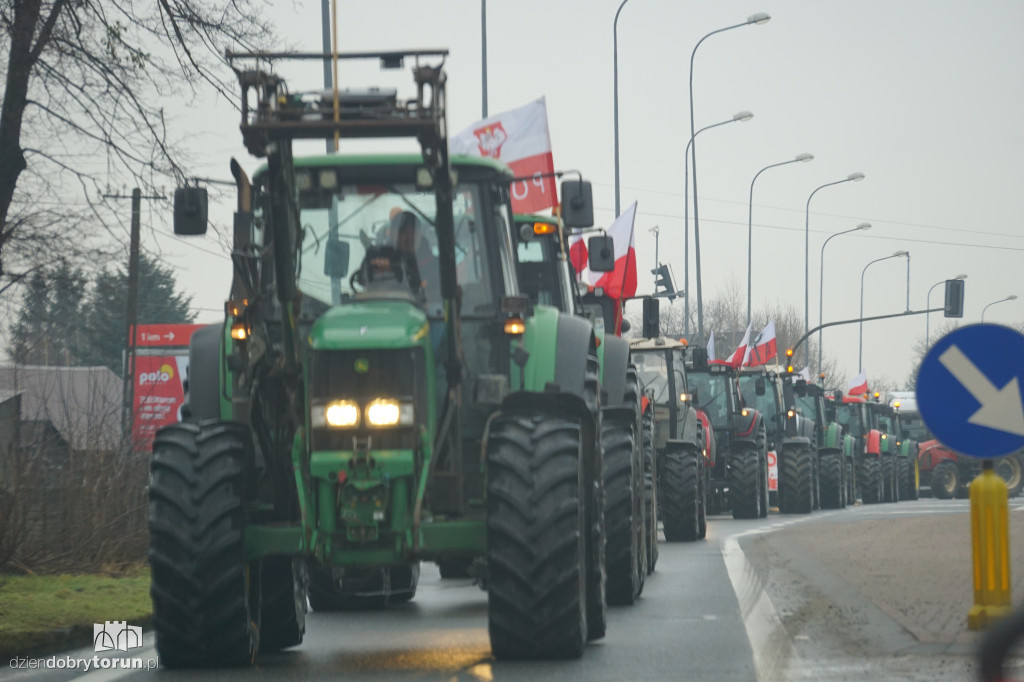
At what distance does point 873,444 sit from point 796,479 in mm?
10518

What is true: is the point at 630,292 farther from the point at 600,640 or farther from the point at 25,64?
the point at 600,640

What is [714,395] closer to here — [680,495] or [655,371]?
[655,371]

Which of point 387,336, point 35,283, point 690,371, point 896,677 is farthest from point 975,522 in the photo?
point 690,371

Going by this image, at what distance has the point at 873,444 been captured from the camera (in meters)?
40.3

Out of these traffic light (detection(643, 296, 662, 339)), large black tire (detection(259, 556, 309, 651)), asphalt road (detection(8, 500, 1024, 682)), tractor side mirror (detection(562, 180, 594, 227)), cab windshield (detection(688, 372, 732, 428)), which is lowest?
asphalt road (detection(8, 500, 1024, 682))

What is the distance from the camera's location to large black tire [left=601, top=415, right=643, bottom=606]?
38.2 feet


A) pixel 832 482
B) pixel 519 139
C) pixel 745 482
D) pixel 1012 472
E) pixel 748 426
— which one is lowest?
pixel 1012 472

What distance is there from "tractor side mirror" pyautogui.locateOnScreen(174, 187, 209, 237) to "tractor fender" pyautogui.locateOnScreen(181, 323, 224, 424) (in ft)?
2.25

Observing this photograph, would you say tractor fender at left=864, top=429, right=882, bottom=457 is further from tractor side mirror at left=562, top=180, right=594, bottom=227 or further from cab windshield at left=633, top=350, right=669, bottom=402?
tractor side mirror at left=562, top=180, right=594, bottom=227

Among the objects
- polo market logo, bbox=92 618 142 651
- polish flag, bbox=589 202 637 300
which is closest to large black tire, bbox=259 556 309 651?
polo market logo, bbox=92 618 142 651

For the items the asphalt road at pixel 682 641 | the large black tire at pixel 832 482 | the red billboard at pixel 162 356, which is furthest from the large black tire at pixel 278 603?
the red billboard at pixel 162 356

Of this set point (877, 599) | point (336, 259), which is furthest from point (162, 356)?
point (336, 259)

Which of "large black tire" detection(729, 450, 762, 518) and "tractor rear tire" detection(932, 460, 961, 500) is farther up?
"large black tire" detection(729, 450, 762, 518)

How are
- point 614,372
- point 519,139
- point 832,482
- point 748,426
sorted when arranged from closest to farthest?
1. point 614,372
2. point 519,139
3. point 748,426
4. point 832,482
